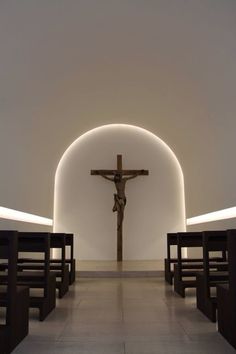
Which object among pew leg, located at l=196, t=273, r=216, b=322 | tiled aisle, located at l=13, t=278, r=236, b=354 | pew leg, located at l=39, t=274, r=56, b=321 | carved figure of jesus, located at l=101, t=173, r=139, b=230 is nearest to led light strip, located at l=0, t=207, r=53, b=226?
carved figure of jesus, located at l=101, t=173, r=139, b=230

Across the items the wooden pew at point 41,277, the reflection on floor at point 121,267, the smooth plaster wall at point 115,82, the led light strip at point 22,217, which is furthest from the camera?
the reflection on floor at point 121,267

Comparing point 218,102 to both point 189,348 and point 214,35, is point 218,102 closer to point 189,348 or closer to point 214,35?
point 214,35

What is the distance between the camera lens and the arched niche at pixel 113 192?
8188mm

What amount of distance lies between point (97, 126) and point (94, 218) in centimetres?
205

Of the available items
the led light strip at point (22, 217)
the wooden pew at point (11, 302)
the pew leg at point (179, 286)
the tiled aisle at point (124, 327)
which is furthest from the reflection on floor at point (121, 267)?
the wooden pew at point (11, 302)

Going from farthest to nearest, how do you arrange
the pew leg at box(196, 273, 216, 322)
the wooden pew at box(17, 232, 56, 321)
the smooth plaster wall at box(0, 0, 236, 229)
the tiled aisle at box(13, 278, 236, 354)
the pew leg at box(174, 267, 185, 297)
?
the smooth plaster wall at box(0, 0, 236, 229) < the pew leg at box(174, 267, 185, 297) < the wooden pew at box(17, 232, 56, 321) < the pew leg at box(196, 273, 216, 322) < the tiled aisle at box(13, 278, 236, 354)

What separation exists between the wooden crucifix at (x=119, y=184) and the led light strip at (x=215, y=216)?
1499 millimetres

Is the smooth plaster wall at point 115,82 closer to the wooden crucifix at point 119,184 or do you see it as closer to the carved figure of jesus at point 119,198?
the wooden crucifix at point 119,184

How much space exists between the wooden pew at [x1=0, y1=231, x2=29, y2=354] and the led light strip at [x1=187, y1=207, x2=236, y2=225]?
12.3 ft

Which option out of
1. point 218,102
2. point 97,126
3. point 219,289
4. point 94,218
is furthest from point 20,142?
point 219,289

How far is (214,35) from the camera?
4875 millimetres

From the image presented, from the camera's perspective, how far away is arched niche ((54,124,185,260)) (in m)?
8.19

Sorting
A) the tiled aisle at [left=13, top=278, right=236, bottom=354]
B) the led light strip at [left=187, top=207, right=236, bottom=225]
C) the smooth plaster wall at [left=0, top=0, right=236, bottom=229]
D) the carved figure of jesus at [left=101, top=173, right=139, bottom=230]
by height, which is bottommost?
the tiled aisle at [left=13, top=278, right=236, bottom=354]

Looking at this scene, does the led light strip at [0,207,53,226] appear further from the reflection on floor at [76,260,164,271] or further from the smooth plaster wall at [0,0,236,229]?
the reflection on floor at [76,260,164,271]
